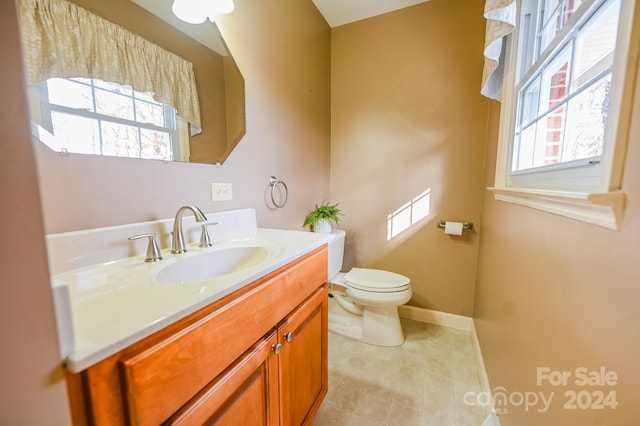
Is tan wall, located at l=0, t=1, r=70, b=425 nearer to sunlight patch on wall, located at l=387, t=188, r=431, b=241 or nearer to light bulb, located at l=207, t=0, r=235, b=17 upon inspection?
light bulb, located at l=207, t=0, r=235, b=17

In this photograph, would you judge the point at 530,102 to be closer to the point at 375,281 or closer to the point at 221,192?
the point at 375,281

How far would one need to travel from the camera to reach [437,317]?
2031 mm

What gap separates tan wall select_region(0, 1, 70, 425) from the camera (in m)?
0.27

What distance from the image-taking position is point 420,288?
2062 millimetres

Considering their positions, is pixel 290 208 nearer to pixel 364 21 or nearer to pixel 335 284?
pixel 335 284

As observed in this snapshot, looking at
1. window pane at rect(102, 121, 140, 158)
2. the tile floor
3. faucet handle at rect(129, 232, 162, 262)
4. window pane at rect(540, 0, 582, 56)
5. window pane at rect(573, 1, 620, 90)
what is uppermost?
window pane at rect(540, 0, 582, 56)

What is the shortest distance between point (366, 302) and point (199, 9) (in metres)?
1.78

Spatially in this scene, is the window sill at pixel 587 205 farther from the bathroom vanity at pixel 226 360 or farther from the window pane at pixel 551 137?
the bathroom vanity at pixel 226 360

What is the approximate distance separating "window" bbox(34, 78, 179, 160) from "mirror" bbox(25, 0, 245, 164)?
0.26ft

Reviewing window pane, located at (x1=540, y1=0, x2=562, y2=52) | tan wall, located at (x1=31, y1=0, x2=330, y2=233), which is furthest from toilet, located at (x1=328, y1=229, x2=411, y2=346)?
window pane, located at (x1=540, y1=0, x2=562, y2=52)

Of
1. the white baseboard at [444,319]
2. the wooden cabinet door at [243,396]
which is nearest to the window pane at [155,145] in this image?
the wooden cabinet door at [243,396]

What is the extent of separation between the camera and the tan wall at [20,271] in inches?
10.7

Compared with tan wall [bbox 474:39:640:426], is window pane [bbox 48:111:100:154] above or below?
above

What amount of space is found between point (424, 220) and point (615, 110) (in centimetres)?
157
